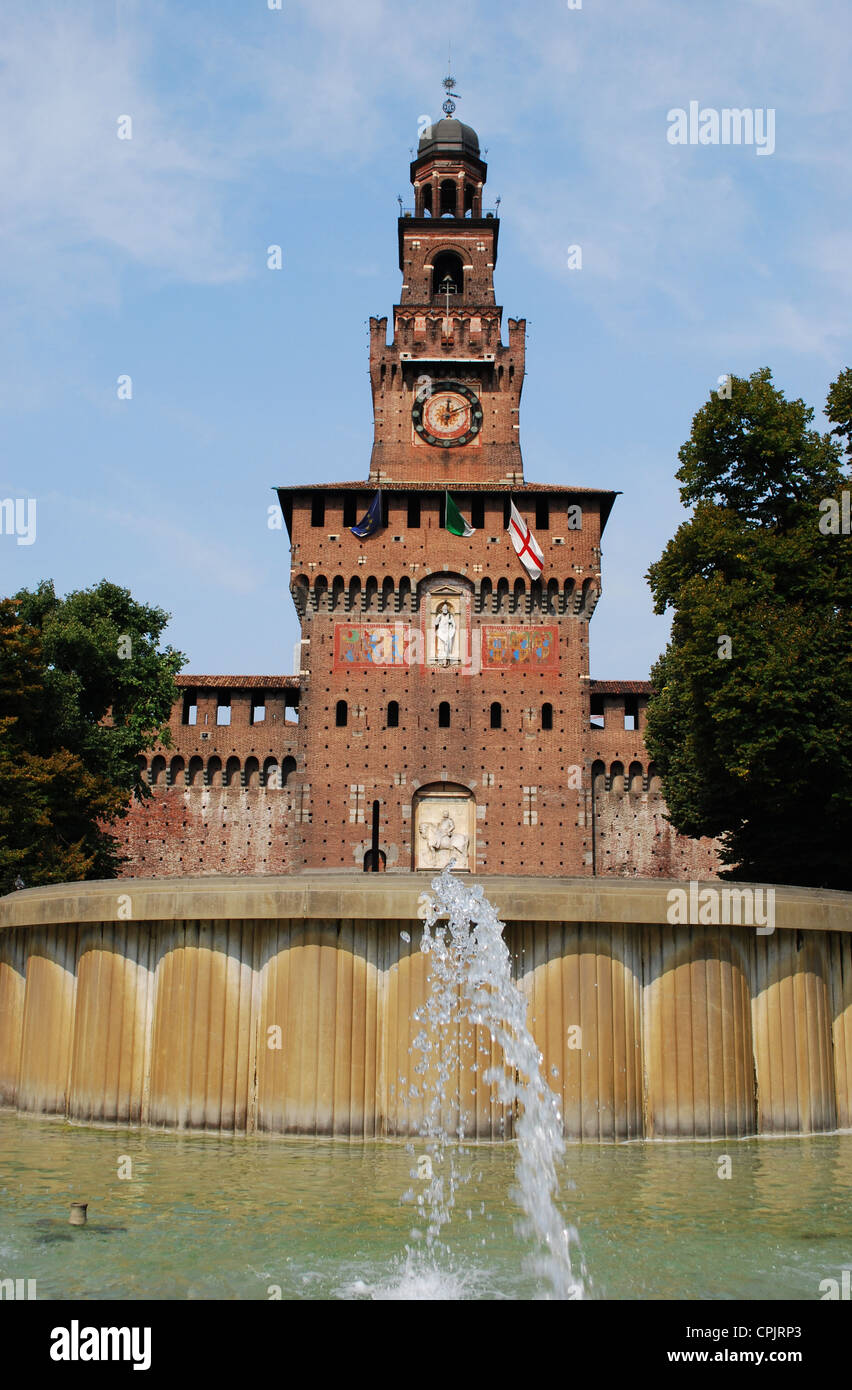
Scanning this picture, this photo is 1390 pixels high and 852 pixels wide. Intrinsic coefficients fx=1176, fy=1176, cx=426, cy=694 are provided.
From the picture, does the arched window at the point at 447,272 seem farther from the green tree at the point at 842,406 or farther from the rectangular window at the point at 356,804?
the green tree at the point at 842,406

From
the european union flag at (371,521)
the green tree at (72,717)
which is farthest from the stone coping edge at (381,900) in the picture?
the european union flag at (371,521)

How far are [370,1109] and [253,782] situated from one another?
2948 centimetres

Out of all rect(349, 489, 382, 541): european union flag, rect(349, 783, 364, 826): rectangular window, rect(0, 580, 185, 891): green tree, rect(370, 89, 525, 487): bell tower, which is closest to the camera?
rect(0, 580, 185, 891): green tree

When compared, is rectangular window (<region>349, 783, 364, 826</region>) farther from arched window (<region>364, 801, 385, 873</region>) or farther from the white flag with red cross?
the white flag with red cross

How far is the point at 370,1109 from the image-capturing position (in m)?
10.0

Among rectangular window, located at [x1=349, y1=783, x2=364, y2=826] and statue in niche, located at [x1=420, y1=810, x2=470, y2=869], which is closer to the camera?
statue in niche, located at [x1=420, y1=810, x2=470, y2=869]

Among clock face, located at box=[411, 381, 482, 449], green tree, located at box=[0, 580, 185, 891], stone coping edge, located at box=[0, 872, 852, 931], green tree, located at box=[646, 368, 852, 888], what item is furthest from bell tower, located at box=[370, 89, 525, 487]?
stone coping edge, located at box=[0, 872, 852, 931]

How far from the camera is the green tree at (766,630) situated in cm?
1927

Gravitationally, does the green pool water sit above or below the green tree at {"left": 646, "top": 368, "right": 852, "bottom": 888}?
below

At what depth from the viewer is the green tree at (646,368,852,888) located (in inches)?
758

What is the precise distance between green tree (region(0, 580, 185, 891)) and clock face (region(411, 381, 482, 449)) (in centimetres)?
1368

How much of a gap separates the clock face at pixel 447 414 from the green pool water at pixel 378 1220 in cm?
3289

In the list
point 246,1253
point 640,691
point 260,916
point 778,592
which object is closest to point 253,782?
point 640,691
